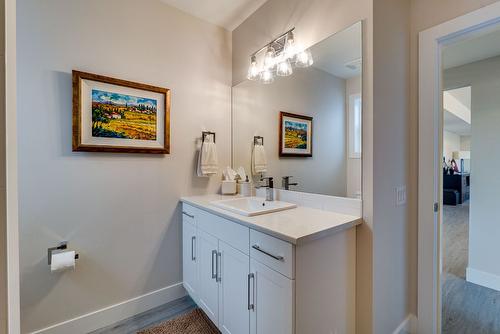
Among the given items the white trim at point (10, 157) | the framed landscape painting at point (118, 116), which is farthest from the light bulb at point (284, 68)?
the white trim at point (10, 157)

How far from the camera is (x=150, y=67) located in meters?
1.94

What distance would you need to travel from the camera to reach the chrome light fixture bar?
1749 mm

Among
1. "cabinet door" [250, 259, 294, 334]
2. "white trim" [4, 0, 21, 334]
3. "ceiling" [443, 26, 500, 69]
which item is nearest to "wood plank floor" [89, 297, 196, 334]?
"cabinet door" [250, 259, 294, 334]

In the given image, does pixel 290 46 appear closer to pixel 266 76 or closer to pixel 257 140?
pixel 266 76

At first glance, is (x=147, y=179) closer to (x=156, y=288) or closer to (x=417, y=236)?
(x=156, y=288)

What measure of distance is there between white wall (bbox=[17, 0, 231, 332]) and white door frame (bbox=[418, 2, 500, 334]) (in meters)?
1.70

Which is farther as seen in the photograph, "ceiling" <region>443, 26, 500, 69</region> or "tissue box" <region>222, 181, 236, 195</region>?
"tissue box" <region>222, 181, 236, 195</region>

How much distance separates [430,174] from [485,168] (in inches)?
55.8

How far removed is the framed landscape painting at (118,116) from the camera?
5.34 ft

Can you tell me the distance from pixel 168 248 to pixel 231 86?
1.71 m

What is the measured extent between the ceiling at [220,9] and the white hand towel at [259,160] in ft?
4.15

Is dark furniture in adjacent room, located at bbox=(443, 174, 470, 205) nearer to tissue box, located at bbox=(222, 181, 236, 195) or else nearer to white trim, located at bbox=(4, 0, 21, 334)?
tissue box, located at bbox=(222, 181, 236, 195)

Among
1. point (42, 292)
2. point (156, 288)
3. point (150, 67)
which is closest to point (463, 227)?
point (156, 288)

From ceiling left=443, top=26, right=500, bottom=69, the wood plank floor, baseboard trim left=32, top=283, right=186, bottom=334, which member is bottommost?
the wood plank floor
